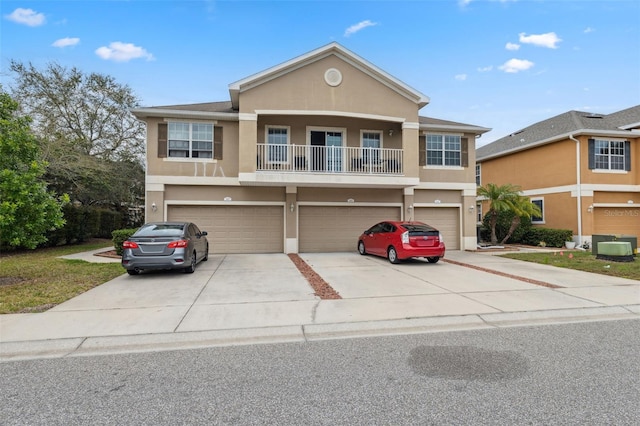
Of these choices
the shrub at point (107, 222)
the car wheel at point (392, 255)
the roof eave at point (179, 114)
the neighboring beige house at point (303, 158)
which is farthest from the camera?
the shrub at point (107, 222)

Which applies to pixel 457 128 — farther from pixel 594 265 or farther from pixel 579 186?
pixel 594 265

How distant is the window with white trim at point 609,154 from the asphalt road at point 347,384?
1818 centimetres

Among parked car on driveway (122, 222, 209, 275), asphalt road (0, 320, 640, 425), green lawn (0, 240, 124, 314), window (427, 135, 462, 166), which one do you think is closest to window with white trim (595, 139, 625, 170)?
window (427, 135, 462, 166)

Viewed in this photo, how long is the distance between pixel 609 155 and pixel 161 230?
22.3m

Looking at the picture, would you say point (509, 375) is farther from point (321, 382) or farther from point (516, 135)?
point (516, 135)

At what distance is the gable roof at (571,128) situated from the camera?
61.6ft

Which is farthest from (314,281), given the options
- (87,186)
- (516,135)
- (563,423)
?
(516,135)

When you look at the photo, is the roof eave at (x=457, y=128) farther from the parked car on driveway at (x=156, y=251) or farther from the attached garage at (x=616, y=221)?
the parked car on driveway at (x=156, y=251)

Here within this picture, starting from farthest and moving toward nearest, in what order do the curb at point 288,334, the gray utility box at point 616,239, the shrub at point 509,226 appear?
the shrub at point 509,226 → the gray utility box at point 616,239 → the curb at point 288,334

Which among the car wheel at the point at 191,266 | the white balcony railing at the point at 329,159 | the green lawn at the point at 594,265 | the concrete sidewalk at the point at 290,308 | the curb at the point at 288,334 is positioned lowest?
the curb at the point at 288,334

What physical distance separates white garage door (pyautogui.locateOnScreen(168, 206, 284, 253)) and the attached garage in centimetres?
1690

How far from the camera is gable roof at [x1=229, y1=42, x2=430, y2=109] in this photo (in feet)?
46.8

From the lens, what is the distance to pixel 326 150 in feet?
50.7

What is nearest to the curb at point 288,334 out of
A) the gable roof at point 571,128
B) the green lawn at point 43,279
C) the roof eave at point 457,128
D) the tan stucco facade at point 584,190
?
the green lawn at point 43,279
